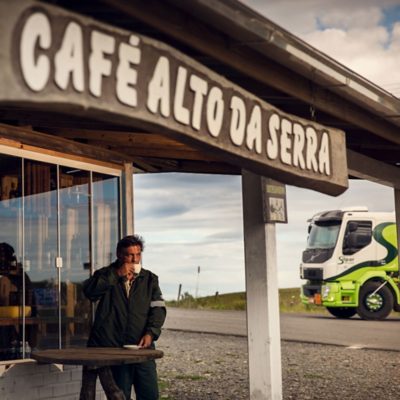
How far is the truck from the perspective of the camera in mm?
26547

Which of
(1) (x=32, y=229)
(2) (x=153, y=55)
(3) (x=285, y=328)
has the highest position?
(2) (x=153, y=55)

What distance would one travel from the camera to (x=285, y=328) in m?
25.1

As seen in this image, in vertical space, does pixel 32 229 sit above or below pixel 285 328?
above

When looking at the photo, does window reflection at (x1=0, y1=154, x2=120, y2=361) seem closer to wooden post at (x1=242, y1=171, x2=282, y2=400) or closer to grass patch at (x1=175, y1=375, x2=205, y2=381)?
wooden post at (x1=242, y1=171, x2=282, y2=400)

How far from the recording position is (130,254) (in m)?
8.72

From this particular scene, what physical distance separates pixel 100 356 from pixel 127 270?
1037 millimetres

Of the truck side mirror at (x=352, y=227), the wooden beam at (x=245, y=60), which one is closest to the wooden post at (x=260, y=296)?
the wooden beam at (x=245, y=60)

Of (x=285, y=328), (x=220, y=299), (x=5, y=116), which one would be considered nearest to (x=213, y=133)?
(x=5, y=116)

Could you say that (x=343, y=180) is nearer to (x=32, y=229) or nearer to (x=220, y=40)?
(x=220, y=40)

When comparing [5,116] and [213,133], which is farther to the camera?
[5,116]

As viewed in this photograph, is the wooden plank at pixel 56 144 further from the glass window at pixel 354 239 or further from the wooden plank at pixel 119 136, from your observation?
the glass window at pixel 354 239

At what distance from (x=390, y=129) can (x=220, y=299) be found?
29486 millimetres

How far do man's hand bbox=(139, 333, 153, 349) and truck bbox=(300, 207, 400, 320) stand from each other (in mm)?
18286

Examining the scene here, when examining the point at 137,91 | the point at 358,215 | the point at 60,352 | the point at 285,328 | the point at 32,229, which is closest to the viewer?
the point at 137,91
